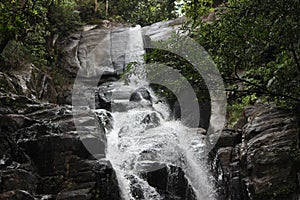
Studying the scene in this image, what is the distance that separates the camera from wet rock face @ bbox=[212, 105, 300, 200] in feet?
25.7

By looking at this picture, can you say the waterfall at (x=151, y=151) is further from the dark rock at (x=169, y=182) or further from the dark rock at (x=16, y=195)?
the dark rock at (x=16, y=195)

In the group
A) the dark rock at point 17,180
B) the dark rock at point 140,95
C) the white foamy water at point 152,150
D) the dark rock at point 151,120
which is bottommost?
the dark rock at point 17,180

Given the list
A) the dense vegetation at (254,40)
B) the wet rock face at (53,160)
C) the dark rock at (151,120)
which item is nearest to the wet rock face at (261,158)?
the dense vegetation at (254,40)

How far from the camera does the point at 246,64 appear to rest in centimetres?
606

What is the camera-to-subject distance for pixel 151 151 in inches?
404

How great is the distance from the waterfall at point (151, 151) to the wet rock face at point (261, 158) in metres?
0.84

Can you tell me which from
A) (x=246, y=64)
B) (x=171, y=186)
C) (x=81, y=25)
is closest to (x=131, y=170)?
(x=171, y=186)

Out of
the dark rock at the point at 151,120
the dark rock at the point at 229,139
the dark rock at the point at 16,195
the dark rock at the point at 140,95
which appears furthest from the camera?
the dark rock at the point at 140,95

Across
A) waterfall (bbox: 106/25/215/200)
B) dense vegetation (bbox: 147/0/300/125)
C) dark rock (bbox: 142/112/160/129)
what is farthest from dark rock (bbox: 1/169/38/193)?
dark rock (bbox: 142/112/160/129)

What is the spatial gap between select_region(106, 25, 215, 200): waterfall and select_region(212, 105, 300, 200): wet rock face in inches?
33.1

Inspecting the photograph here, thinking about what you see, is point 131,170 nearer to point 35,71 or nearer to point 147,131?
point 147,131

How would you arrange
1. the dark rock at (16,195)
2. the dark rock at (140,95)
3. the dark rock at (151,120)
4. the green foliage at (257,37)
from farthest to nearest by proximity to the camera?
the dark rock at (140,95) → the dark rock at (151,120) → the dark rock at (16,195) → the green foliage at (257,37)

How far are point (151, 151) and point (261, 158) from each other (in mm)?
3190

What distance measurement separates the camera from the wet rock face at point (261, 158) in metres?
7.83
